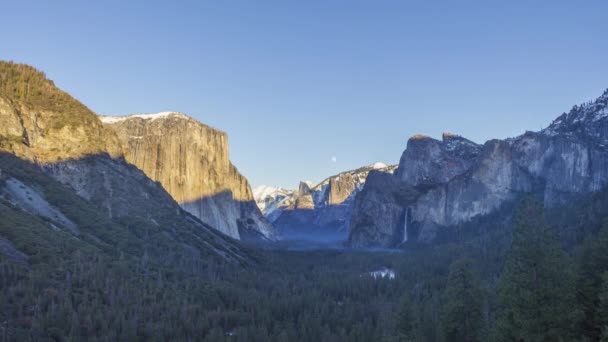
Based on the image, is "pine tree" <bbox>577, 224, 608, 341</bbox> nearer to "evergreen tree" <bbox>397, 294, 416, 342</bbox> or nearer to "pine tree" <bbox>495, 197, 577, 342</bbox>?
"pine tree" <bbox>495, 197, 577, 342</bbox>

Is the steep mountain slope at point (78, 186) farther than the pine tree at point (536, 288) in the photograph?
Result: Yes

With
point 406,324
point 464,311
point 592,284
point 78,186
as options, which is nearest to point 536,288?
point 592,284

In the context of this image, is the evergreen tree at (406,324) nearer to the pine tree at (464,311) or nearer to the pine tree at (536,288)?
the pine tree at (464,311)

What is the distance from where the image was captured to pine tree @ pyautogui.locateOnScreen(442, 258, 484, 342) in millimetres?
55844

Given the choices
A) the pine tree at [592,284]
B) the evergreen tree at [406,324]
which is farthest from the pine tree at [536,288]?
the evergreen tree at [406,324]

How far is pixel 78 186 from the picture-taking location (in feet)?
440

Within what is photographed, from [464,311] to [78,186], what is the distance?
115397 millimetres

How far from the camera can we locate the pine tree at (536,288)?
116 feet

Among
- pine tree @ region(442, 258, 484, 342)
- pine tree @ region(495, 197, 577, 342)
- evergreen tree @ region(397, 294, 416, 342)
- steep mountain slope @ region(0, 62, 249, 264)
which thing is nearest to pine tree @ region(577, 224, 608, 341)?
pine tree @ region(495, 197, 577, 342)

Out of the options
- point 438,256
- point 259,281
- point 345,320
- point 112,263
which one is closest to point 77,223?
point 112,263

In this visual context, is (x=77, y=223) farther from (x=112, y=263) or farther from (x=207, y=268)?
(x=207, y=268)

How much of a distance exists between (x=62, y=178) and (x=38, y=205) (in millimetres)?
27956

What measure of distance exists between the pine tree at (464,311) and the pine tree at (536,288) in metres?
18.3

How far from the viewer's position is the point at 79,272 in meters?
81.8
